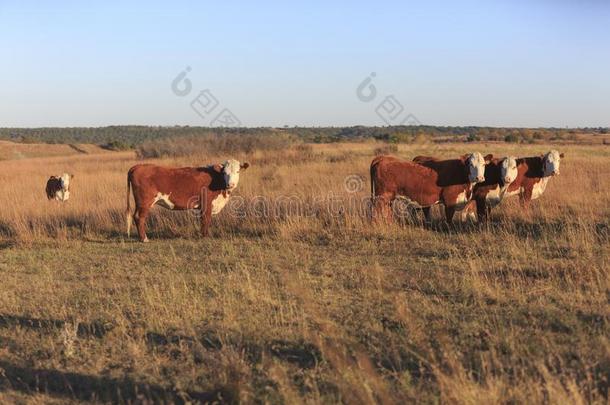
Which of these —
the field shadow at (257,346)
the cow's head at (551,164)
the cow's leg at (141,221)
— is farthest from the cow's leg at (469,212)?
the field shadow at (257,346)

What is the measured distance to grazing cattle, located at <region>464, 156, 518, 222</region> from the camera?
1083cm

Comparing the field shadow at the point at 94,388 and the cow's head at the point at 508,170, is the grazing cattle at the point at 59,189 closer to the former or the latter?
the cow's head at the point at 508,170

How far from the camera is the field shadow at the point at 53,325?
5.31 m

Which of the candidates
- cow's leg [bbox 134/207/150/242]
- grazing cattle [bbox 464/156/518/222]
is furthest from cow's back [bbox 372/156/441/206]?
cow's leg [bbox 134/207/150/242]

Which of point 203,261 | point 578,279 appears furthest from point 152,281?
point 578,279

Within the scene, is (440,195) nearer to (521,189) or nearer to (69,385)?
(521,189)

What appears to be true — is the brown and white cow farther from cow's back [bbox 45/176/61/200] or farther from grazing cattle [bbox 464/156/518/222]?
cow's back [bbox 45/176/61/200]

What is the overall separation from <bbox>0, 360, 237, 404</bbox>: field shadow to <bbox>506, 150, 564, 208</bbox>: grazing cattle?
29.4 feet

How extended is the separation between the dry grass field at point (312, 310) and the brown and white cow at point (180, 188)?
45 cm

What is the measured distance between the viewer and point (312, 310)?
5.74 m

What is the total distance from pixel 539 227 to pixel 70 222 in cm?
920

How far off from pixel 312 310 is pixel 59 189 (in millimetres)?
11603

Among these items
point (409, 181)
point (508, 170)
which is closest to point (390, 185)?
point (409, 181)

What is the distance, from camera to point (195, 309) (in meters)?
5.80
